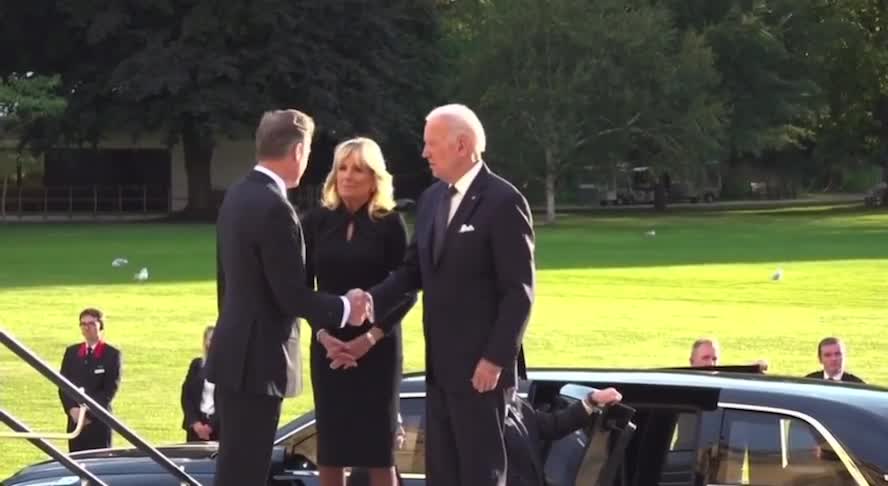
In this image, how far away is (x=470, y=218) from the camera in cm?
602

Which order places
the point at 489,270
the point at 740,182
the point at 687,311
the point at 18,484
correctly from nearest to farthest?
the point at 489,270 < the point at 18,484 < the point at 687,311 < the point at 740,182

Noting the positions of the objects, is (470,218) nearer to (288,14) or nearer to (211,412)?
(211,412)

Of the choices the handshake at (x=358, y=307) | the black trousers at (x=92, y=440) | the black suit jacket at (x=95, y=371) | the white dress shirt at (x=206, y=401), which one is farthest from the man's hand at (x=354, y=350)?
the black suit jacket at (x=95, y=371)

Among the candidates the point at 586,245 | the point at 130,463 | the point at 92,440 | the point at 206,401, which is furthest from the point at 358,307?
the point at 586,245

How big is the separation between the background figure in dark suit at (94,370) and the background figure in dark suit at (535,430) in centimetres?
707

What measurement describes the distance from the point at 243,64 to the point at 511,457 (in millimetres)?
62401

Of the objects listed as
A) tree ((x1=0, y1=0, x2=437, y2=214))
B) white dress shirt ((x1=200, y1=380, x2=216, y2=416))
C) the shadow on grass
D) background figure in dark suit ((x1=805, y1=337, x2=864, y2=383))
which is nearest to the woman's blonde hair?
background figure in dark suit ((x1=805, y1=337, x2=864, y2=383))

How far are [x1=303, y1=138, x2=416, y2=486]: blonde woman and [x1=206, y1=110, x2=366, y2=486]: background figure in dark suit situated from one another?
0.55 metres

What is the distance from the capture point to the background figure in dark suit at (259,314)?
5.95m

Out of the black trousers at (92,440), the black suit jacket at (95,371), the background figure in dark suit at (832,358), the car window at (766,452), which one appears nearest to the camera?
the car window at (766,452)

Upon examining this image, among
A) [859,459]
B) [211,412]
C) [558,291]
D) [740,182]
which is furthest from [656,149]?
[859,459]

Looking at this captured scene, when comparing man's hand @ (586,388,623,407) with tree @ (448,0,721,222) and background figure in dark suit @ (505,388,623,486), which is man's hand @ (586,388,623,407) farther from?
tree @ (448,0,721,222)

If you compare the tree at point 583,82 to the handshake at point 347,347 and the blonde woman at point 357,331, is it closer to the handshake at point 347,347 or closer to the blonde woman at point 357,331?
the blonde woman at point 357,331

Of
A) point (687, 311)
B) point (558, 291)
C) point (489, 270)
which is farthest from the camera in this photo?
point (558, 291)
